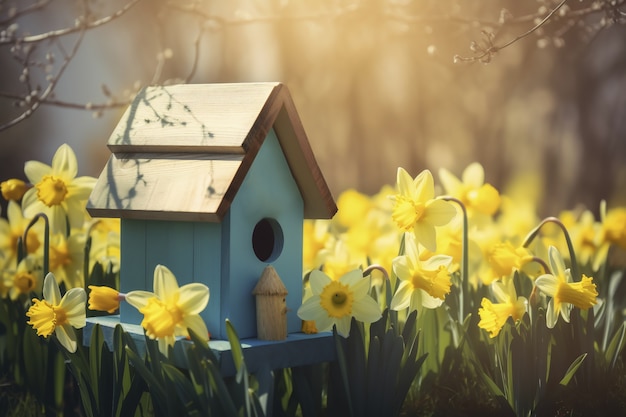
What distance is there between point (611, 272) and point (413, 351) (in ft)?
4.39

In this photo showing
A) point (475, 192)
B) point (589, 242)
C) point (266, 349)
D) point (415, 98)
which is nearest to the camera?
point (266, 349)

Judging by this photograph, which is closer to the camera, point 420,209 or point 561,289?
point 561,289

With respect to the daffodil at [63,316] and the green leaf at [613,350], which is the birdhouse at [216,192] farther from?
the green leaf at [613,350]

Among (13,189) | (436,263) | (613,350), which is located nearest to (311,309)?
(436,263)

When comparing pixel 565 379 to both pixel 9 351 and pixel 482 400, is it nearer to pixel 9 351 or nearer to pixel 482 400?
pixel 482 400

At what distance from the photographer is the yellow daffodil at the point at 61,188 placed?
2562 mm

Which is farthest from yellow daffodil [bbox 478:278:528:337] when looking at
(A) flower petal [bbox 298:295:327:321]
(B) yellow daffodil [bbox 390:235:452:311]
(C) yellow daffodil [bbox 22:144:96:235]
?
(C) yellow daffodil [bbox 22:144:96:235]

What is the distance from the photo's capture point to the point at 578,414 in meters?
2.31

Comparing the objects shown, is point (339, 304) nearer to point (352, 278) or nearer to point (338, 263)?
point (352, 278)

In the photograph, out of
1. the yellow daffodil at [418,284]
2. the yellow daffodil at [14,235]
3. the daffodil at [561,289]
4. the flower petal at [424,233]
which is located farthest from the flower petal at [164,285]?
the yellow daffodil at [14,235]

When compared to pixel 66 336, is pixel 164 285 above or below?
above

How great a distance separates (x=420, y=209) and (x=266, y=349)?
58 cm

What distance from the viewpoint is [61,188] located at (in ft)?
8.43

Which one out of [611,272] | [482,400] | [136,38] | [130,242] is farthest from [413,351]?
[136,38]
